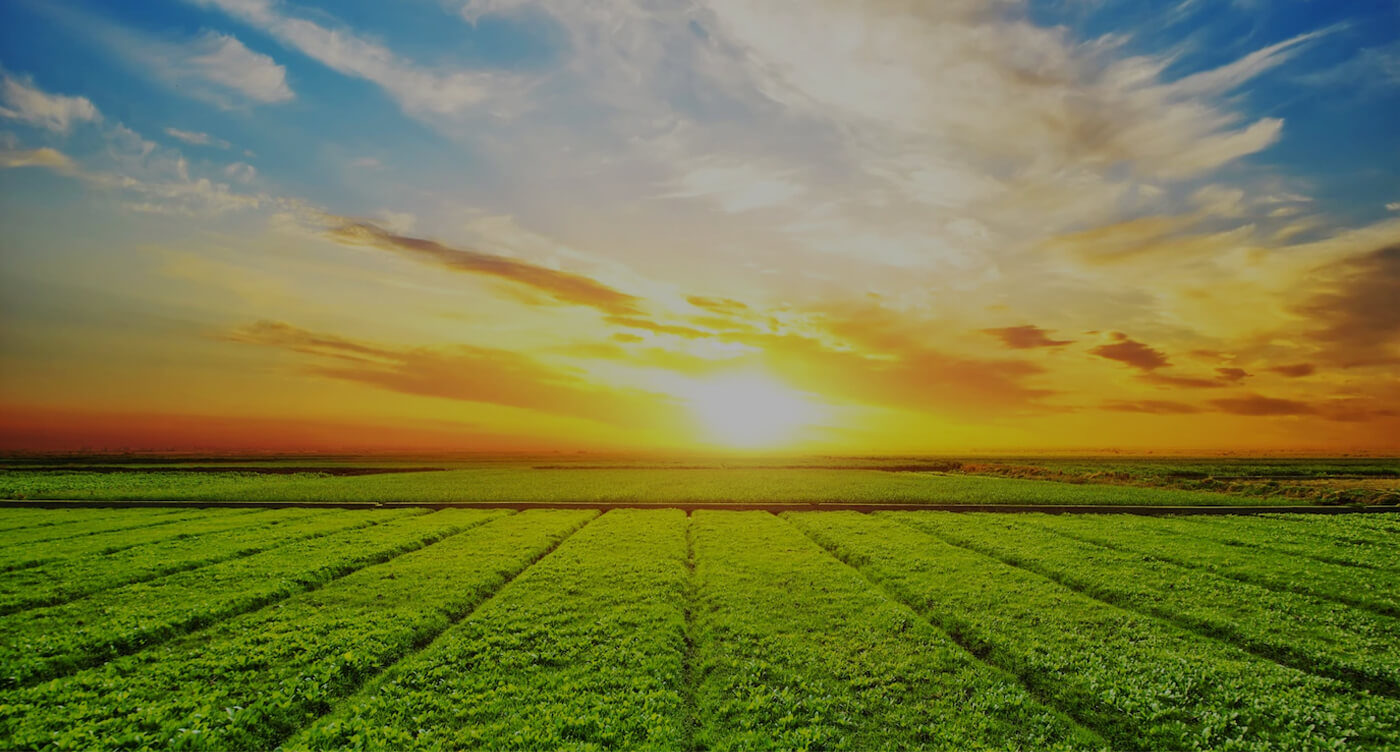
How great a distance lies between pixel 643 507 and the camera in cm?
6353

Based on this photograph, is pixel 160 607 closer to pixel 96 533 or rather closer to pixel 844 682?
pixel 844 682

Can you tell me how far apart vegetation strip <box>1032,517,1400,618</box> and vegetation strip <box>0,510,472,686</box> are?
4821 centimetres

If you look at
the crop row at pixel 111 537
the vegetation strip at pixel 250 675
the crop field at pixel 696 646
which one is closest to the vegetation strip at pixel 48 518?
the crop row at pixel 111 537

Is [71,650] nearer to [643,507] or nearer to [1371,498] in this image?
[643,507]

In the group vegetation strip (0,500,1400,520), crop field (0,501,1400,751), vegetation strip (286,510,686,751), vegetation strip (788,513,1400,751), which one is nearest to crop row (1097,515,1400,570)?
crop field (0,501,1400,751)

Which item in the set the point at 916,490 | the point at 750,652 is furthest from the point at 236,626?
the point at 916,490

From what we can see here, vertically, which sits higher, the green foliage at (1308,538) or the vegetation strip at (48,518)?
the green foliage at (1308,538)

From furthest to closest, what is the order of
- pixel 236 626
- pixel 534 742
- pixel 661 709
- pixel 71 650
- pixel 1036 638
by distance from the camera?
pixel 236 626, pixel 1036 638, pixel 71 650, pixel 661 709, pixel 534 742

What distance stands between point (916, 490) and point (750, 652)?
61.8 meters

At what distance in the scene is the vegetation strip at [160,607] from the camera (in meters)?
19.2

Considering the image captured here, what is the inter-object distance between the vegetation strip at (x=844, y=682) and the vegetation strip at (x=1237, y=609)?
11.3 metres

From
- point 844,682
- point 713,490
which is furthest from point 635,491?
point 844,682

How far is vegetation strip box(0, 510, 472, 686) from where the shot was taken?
19.2 m

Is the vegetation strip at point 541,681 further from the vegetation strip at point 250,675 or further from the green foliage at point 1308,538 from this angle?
the green foliage at point 1308,538
